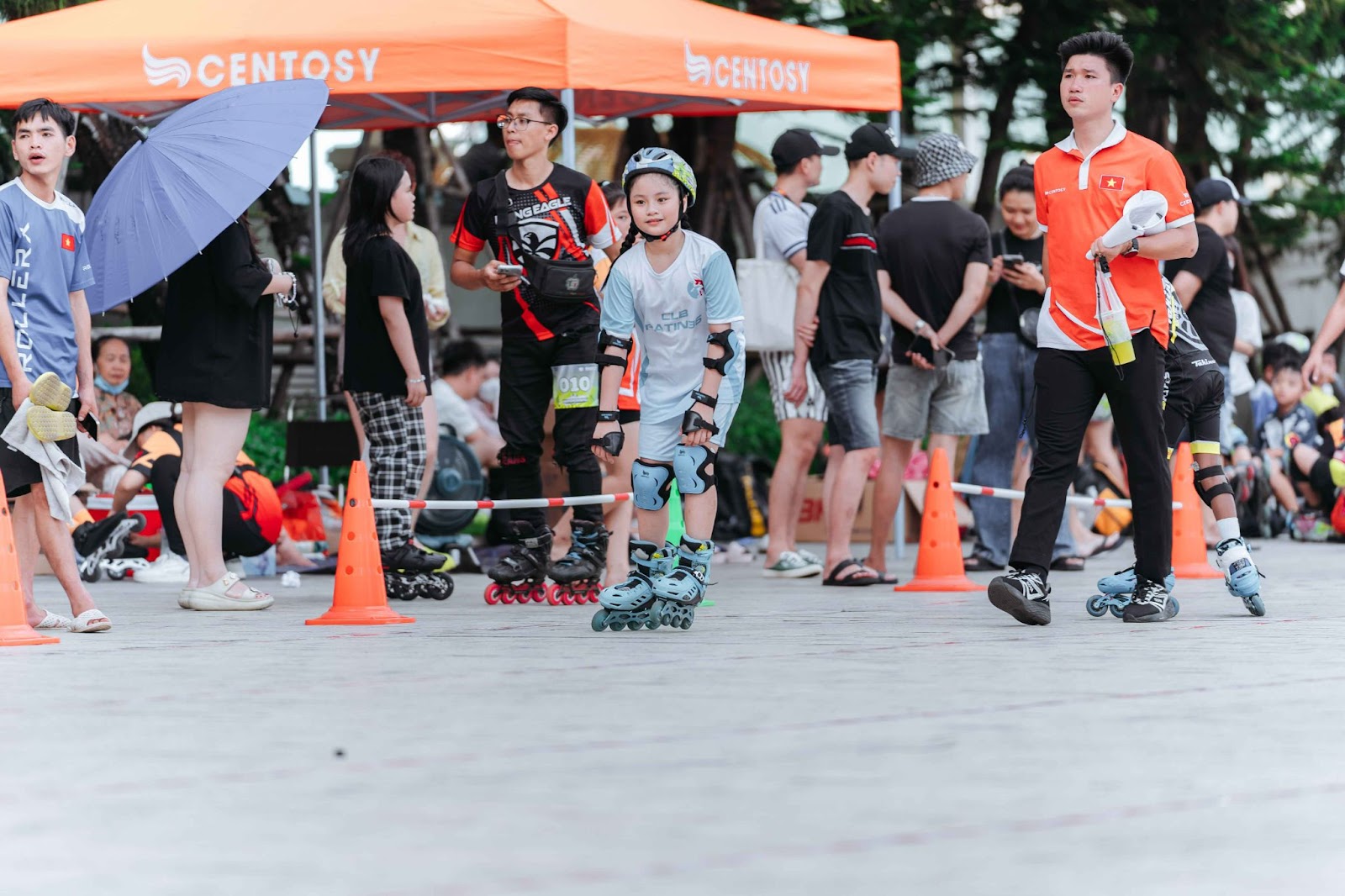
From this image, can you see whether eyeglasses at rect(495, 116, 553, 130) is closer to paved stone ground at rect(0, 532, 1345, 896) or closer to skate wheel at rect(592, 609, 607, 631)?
skate wheel at rect(592, 609, 607, 631)

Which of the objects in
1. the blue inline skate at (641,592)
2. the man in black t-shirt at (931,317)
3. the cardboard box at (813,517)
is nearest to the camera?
the blue inline skate at (641,592)

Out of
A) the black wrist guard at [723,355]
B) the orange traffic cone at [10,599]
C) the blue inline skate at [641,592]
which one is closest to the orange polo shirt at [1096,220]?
the black wrist guard at [723,355]

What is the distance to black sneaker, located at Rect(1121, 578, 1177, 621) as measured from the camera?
6.75 metres

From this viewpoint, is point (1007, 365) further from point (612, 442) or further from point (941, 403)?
point (612, 442)

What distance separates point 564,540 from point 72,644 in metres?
2.87

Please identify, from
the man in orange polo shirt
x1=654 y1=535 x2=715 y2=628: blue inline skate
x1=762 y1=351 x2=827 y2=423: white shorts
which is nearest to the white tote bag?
x1=762 y1=351 x2=827 y2=423: white shorts

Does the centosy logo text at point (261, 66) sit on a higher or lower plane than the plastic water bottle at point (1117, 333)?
higher

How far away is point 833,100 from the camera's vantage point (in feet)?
33.3

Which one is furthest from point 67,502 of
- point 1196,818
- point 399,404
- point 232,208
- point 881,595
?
point 1196,818

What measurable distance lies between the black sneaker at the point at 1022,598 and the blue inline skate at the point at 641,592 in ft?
3.76

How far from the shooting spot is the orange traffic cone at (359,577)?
7062 millimetres

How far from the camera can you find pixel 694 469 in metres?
6.27

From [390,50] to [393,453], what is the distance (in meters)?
2.11

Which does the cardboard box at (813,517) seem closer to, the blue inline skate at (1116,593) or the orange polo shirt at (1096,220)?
the blue inline skate at (1116,593)
